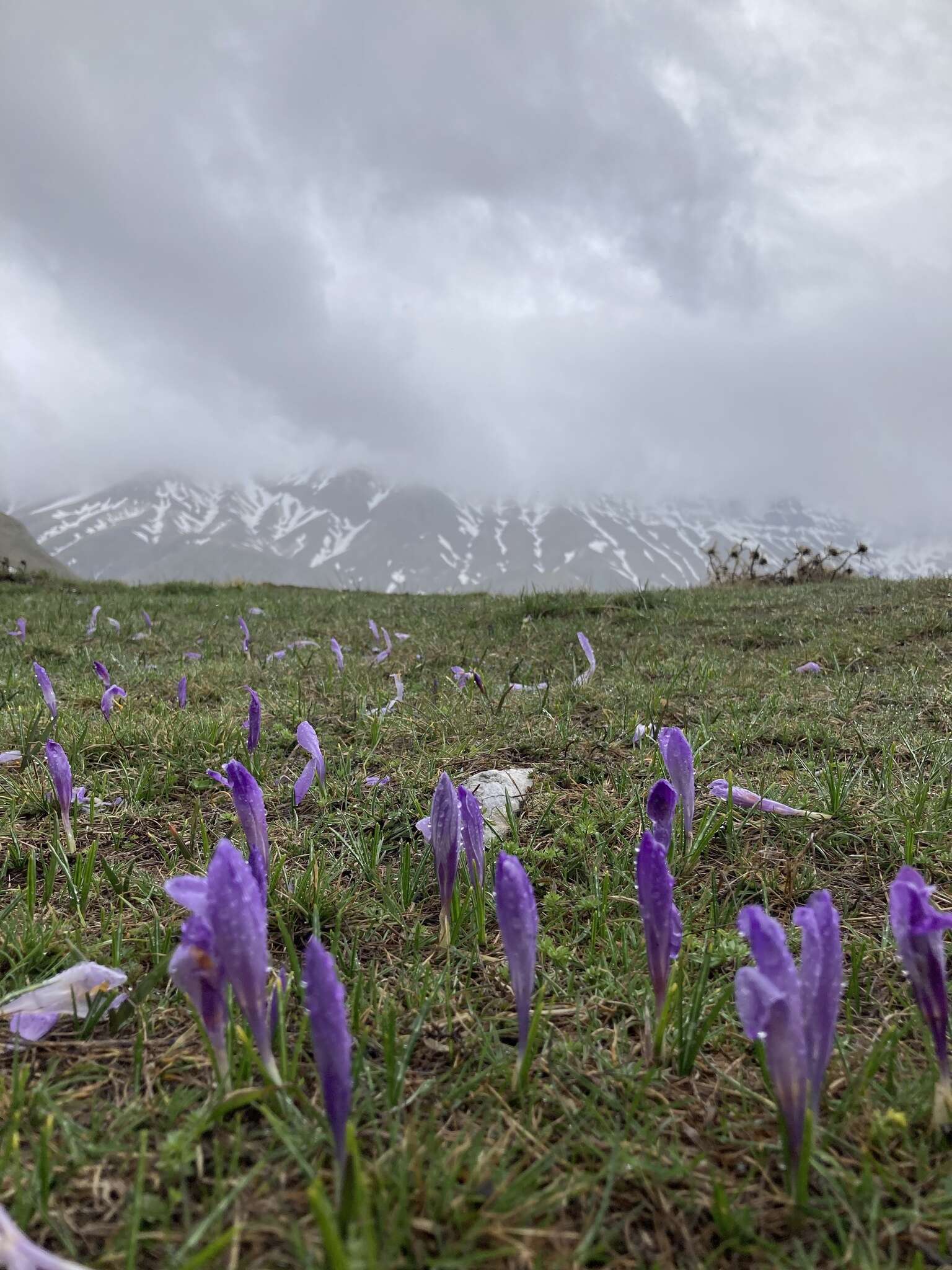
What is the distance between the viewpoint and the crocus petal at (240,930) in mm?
1186

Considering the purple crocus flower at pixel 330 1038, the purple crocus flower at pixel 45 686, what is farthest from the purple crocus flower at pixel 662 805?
the purple crocus flower at pixel 45 686

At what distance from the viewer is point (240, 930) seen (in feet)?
3.95

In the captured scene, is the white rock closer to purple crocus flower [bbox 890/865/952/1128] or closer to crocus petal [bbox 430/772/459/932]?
crocus petal [bbox 430/772/459/932]

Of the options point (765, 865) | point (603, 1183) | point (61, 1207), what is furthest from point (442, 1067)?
point (765, 865)

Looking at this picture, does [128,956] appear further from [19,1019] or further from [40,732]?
[40,732]

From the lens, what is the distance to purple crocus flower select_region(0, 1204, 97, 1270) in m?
0.81

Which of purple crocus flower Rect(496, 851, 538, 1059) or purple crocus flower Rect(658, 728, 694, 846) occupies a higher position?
purple crocus flower Rect(658, 728, 694, 846)

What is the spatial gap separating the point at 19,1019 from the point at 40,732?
7.40ft

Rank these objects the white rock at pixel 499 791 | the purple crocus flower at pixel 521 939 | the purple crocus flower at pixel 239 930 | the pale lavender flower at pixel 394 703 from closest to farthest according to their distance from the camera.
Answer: the purple crocus flower at pixel 239 930 < the purple crocus flower at pixel 521 939 < the white rock at pixel 499 791 < the pale lavender flower at pixel 394 703

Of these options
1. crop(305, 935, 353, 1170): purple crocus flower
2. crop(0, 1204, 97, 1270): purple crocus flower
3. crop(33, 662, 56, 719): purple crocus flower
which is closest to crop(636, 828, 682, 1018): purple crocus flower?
crop(305, 935, 353, 1170): purple crocus flower

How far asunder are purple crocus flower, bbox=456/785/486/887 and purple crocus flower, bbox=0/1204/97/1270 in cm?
116

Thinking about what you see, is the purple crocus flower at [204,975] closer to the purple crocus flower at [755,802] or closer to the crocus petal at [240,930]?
the crocus petal at [240,930]

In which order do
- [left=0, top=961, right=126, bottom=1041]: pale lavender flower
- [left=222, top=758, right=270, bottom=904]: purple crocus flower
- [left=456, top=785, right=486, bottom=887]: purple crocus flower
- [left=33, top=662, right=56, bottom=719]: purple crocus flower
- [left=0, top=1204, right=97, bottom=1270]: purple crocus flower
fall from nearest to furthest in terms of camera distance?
[left=0, top=1204, right=97, bottom=1270]: purple crocus flower, [left=0, top=961, right=126, bottom=1041]: pale lavender flower, [left=222, top=758, right=270, bottom=904]: purple crocus flower, [left=456, top=785, right=486, bottom=887]: purple crocus flower, [left=33, top=662, right=56, bottom=719]: purple crocus flower

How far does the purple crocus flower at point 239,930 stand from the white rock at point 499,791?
134 cm
